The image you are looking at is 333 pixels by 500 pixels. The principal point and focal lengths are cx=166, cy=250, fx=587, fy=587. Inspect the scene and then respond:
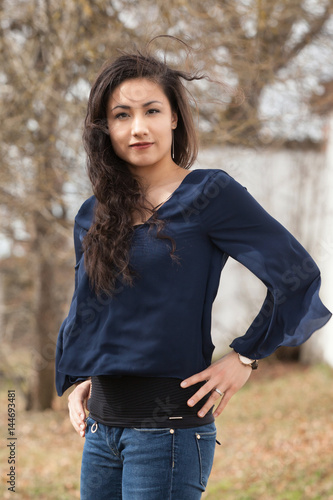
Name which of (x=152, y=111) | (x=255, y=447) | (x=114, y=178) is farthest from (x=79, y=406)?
(x=255, y=447)

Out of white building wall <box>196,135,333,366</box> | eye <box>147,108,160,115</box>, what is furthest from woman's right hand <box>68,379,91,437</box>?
white building wall <box>196,135,333,366</box>

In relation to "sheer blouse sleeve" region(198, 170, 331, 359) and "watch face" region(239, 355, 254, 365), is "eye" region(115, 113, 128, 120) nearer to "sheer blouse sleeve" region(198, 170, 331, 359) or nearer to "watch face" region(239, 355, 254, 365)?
"sheer blouse sleeve" region(198, 170, 331, 359)

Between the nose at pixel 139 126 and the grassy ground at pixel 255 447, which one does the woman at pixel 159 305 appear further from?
the grassy ground at pixel 255 447

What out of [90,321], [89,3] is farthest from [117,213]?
[89,3]

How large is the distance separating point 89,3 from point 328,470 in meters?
4.15

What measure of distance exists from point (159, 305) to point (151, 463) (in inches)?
16.2

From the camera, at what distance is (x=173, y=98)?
1813 mm

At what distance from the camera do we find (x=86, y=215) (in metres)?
1.89

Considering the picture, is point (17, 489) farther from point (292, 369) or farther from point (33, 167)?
point (292, 369)

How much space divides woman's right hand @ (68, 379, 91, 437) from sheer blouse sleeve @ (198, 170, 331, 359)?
0.53 meters

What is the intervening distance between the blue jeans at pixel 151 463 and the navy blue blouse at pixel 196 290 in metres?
0.17

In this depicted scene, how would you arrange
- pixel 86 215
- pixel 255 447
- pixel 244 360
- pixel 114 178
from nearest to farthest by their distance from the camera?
pixel 244 360, pixel 114 178, pixel 86 215, pixel 255 447

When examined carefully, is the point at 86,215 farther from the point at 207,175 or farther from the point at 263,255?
the point at 263,255

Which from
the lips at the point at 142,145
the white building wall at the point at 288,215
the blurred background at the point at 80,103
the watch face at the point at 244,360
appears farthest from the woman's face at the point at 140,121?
the white building wall at the point at 288,215
